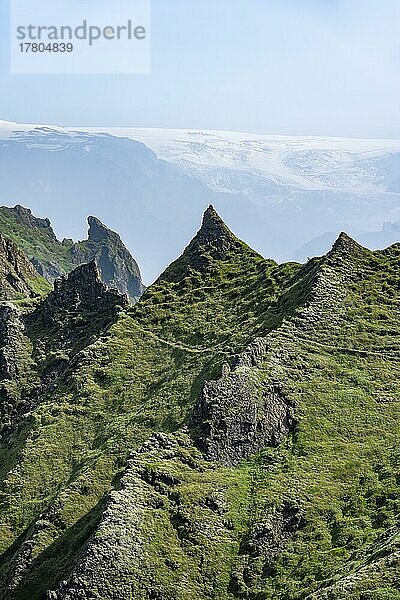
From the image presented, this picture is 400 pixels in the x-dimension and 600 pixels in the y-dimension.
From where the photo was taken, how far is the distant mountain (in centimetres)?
4878

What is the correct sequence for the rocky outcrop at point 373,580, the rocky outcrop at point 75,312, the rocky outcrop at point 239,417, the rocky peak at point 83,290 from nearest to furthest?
the rocky outcrop at point 373,580, the rocky outcrop at point 239,417, the rocky outcrop at point 75,312, the rocky peak at point 83,290

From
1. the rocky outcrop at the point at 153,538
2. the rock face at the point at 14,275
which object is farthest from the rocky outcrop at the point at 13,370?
the rocky outcrop at the point at 153,538

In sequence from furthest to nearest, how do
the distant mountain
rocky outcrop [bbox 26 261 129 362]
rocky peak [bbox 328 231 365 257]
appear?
rocky outcrop [bbox 26 261 129 362] → rocky peak [bbox 328 231 365 257] → the distant mountain

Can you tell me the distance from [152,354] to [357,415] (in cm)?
2966

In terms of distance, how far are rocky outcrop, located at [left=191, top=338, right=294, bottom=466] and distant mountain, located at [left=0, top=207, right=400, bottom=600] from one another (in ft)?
0.42

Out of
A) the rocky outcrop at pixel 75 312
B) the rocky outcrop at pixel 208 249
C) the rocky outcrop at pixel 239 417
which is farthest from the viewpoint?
the rocky outcrop at pixel 208 249

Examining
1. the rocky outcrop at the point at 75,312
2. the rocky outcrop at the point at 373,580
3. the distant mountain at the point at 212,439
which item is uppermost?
the rocky outcrop at the point at 75,312

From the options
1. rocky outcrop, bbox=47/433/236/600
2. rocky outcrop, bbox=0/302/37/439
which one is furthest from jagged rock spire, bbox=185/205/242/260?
rocky outcrop, bbox=47/433/236/600

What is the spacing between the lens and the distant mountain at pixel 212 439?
160 ft

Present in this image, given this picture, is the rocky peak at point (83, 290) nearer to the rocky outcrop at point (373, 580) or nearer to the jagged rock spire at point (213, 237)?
the jagged rock spire at point (213, 237)

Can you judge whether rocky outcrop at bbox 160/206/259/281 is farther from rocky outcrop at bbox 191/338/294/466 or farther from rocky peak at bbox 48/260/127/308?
rocky outcrop at bbox 191/338/294/466

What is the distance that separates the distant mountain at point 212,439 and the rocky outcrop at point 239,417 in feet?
0.42

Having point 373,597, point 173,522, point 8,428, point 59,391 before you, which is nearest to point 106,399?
point 59,391

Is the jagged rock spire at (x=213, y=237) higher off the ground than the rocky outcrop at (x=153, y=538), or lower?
higher
